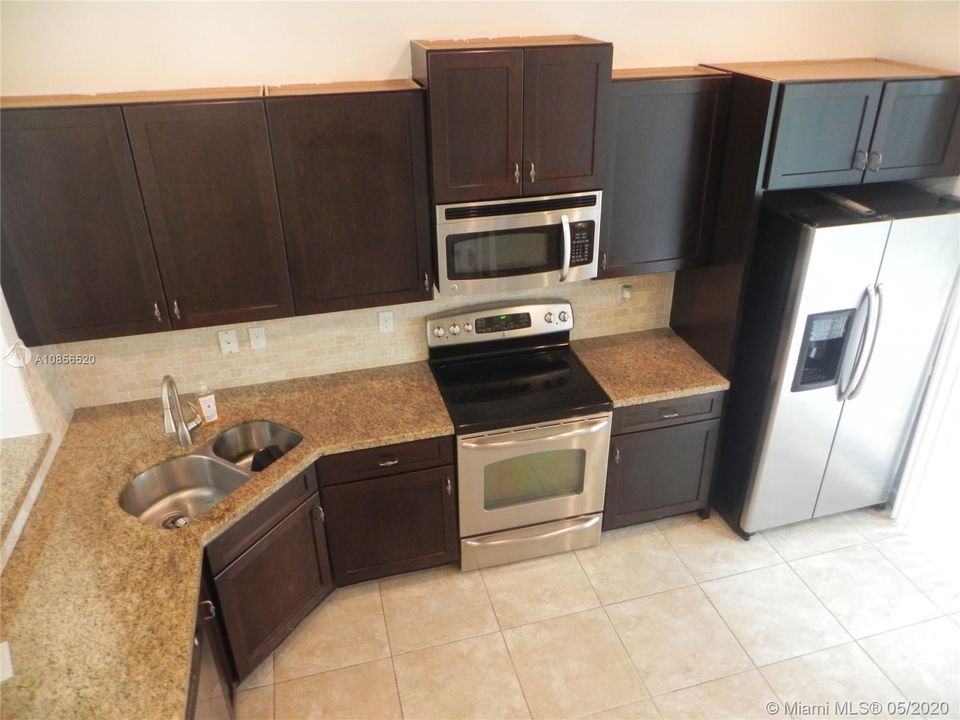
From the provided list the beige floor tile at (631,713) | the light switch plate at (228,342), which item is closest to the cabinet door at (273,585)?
the light switch plate at (228,342)

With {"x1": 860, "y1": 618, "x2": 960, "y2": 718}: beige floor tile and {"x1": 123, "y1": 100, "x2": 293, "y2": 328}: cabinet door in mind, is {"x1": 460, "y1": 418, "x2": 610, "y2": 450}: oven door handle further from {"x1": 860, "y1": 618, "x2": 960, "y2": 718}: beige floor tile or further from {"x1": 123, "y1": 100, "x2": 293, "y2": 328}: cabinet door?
{"x1": 860, "y1": 618, "x2": 960, "y2": 718}: beige floor tile

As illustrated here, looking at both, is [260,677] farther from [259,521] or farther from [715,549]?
[715,549]

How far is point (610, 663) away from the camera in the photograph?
279 centimetres

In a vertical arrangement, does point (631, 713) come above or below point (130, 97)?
below

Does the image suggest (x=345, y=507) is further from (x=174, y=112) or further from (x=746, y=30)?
(x=746, y=30)

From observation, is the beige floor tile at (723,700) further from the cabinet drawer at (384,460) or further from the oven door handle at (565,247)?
the oven door handle at (565,247)

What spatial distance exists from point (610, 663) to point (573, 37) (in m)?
2.54

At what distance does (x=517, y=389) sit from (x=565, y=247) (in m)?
0.69

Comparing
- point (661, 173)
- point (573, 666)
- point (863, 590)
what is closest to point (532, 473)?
point (573, 666)

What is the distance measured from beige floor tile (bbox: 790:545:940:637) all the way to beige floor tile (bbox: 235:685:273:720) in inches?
95.1

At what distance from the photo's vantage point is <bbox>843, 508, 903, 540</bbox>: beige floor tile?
135 inches

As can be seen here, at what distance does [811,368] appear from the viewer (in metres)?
2.98

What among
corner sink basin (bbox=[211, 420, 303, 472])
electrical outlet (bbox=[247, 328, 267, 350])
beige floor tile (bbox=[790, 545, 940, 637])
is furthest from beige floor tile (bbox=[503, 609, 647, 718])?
electrical outlet (bbox=[247, 328, 267, 350])

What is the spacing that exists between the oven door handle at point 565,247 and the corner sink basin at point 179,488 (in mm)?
1498
